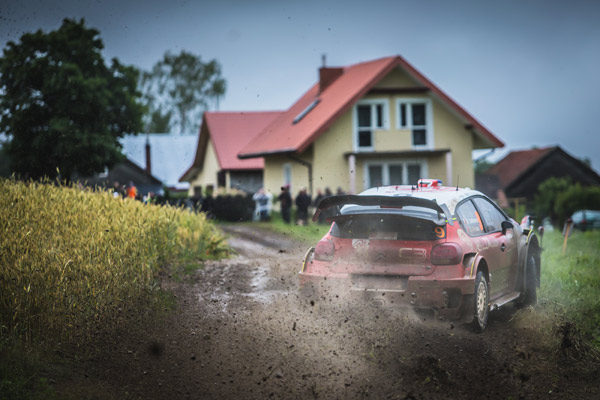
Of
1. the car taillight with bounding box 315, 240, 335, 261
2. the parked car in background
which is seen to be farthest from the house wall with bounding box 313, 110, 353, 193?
the car taillight with bounding box 315, 240, 335, 261

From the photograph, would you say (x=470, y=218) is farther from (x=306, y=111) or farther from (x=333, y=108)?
(x=306, y=111)

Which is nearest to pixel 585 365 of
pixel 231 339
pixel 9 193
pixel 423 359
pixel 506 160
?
pixel 423 359

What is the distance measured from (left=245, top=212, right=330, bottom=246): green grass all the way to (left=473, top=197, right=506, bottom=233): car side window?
2.00 m

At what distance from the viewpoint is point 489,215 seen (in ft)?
32.8

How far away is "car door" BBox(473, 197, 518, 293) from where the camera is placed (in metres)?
9.56

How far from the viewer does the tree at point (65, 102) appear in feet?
122

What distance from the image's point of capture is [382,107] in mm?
33750

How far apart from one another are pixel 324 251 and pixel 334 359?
144 cm

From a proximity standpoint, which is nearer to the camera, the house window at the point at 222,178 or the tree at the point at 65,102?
the tree at the point at 65,102

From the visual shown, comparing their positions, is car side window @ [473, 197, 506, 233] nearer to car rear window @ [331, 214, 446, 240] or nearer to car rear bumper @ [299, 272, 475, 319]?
car rear window @ [331, 214, 446, 240]

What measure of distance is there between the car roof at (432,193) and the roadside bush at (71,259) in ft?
10.3

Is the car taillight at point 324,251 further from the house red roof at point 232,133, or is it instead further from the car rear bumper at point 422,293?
the house red roof at point 232,133

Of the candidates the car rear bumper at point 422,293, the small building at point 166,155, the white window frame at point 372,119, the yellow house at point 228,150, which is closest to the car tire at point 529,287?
the car rear bumper at point 422,293

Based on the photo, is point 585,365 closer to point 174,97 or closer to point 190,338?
point 190,338
